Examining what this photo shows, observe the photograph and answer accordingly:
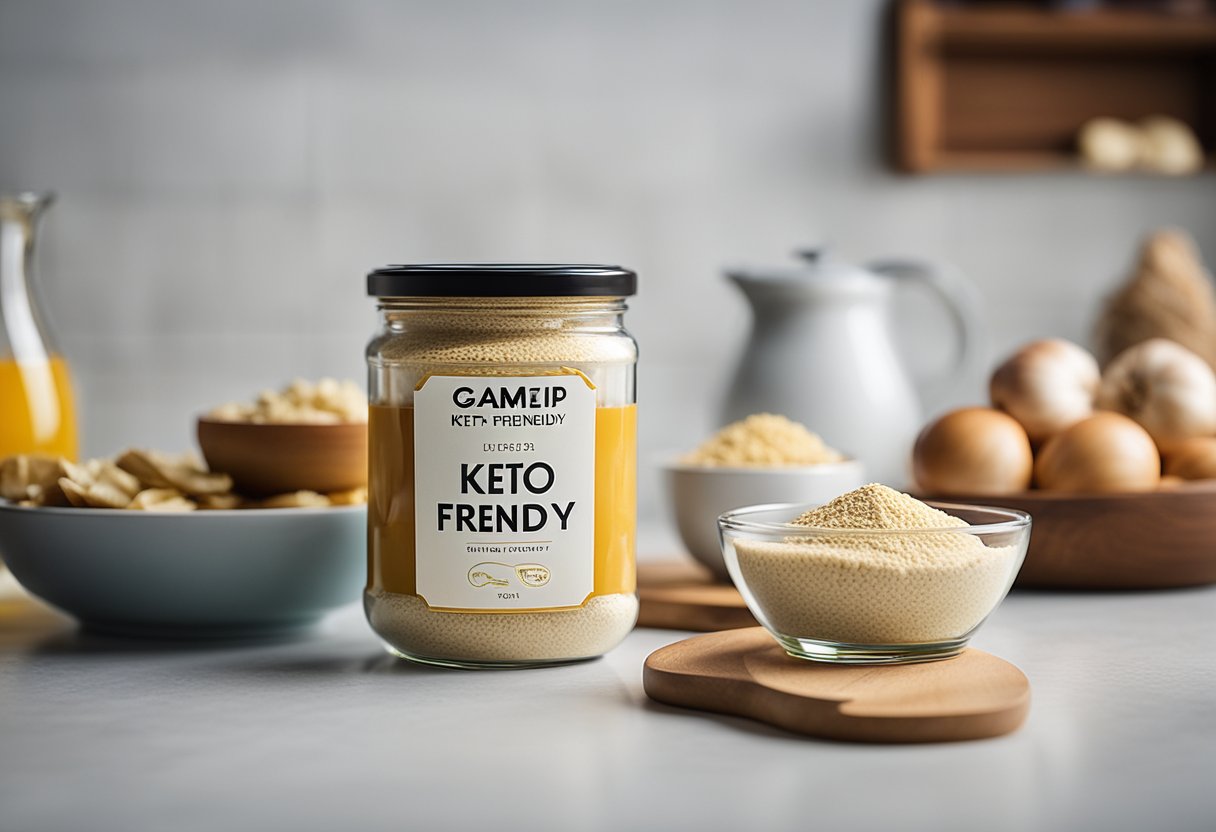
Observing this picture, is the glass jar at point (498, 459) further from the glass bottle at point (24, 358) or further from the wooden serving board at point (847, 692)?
the glass bottle at point (24, 358)

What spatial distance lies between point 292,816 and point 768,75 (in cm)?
180

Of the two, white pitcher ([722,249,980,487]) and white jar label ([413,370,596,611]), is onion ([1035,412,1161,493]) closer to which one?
white pitcher ([722,249,980,487])

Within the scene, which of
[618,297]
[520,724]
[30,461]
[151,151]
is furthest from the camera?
[151,151]

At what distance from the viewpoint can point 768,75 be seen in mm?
2154

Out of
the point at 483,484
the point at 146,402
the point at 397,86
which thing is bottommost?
the point at 146,402

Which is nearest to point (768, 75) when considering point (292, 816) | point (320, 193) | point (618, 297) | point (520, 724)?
point (320, 193)

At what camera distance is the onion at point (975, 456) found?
1080 millimetres

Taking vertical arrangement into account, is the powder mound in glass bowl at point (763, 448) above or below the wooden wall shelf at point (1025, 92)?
below

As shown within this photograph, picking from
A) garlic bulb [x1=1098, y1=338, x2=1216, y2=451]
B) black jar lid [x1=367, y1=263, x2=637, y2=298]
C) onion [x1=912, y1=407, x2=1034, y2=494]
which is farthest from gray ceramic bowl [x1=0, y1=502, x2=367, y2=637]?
garlic bulb [x1=1098, y1=338, x2=1216, y2=451]

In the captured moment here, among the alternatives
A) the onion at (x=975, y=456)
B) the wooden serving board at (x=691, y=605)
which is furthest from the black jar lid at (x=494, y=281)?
the onion at (x=975, y=456)

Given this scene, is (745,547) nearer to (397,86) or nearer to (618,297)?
(618,297)

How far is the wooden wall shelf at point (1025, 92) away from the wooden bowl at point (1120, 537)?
111 centimetres

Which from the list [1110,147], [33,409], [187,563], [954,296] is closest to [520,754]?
[187,563]

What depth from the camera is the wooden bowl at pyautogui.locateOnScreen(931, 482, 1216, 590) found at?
104 centimetres
